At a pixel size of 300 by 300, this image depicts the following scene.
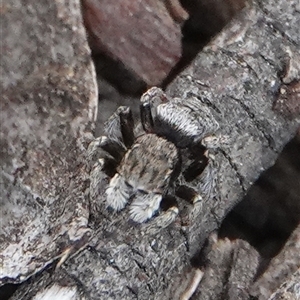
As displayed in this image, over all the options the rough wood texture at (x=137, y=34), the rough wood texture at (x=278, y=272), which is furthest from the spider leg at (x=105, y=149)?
the rough wood texture at (x=278, y=272)

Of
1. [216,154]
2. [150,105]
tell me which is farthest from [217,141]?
[150,105]

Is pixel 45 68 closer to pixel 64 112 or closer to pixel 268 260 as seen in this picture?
pixel 64 112

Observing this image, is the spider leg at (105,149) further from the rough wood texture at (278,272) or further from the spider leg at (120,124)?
the rough wood texture at (278,272)

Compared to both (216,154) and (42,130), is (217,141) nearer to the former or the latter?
(216,154)

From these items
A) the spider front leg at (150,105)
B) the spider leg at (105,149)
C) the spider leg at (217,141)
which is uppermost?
the spider leg at (217,141)

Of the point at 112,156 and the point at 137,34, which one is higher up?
the point at 137,34

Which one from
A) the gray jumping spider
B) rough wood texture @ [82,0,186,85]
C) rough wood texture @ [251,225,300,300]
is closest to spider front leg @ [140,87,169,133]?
the gray jumping spider
